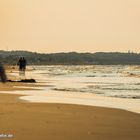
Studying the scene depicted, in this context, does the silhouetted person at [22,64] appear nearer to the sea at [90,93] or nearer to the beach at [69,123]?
the sea at [90,93]

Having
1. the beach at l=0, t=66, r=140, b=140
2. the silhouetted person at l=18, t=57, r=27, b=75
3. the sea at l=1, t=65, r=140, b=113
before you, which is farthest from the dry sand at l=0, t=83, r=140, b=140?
the silhouetted person at l=18, t=57, r=27, b=75

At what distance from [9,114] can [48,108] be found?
8.23 feet

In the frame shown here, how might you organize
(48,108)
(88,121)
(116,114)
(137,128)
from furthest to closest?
(48,108)
(116,114)
(88,121)
(137,128)

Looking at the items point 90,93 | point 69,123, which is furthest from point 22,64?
point 69,123

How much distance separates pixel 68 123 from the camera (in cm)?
1162

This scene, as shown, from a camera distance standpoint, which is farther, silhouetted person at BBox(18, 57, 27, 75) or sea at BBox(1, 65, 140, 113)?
silhouetted person at BBox(18, 57, 27, 75)

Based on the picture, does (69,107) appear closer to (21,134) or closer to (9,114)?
(9,114)

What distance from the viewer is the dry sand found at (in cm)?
991

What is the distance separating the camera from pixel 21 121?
1152 cm

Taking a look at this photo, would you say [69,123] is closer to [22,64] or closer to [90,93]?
[90,93]

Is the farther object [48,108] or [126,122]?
[48,108]

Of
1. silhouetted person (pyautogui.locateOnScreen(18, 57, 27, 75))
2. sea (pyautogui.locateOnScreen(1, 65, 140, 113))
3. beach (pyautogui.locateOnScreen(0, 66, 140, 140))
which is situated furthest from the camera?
silhouetted person (pyautogui.locateOnScreen(18, 57, 27, 75))

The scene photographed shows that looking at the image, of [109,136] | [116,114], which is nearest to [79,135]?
[109,136]

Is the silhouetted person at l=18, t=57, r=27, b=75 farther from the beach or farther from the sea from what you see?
the beach
